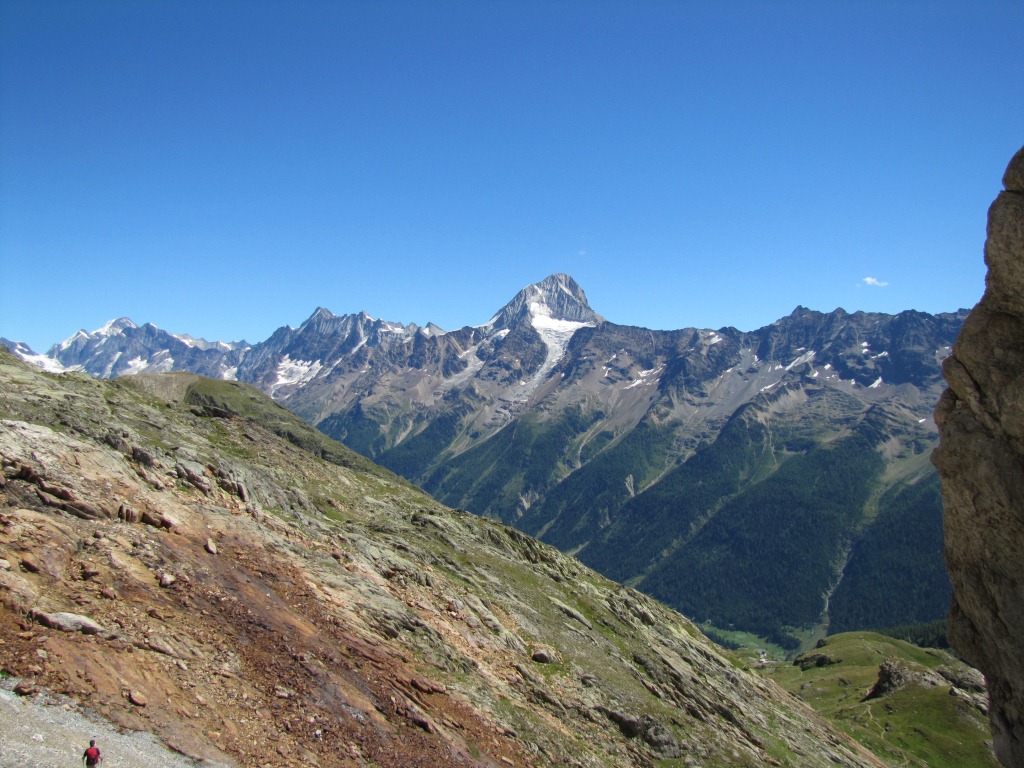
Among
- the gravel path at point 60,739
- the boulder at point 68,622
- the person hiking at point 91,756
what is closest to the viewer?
the person hiking at point 91,756

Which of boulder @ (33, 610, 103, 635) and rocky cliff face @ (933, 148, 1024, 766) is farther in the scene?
rocky cliff face @ (933, 148, 1024, 766)

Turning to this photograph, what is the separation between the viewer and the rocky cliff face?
3281 cm

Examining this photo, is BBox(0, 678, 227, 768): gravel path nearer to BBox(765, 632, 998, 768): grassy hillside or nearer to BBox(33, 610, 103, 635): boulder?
BBox(33, 610, 103, 635): boulder

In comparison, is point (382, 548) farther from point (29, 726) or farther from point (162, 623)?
point (29, 726)

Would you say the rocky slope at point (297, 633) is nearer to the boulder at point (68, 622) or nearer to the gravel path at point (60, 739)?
the boulder at point (68, 622)

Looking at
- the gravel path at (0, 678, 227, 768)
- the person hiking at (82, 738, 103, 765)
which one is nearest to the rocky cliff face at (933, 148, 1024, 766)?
the gravel path at (0, 678, 227, 768)

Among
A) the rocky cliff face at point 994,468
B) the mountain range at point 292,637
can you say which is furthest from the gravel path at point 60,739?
the rocky cliff face at point 994,468

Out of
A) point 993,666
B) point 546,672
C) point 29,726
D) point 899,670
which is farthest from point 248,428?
point 899,670

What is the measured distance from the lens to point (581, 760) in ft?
127

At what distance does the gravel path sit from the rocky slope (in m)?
0.59

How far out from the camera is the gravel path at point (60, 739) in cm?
2103

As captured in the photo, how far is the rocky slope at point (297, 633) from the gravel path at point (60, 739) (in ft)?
1.94

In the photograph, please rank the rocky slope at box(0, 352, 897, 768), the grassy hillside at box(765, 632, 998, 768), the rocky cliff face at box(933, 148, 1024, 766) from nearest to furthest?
the rocky slope at box(0, 352, 897, 768) < the rocky cliff face at box(933, 148, 1024, 766) < the grassy hillside at box(765, 632, 998, 768)

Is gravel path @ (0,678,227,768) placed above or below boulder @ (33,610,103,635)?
below
